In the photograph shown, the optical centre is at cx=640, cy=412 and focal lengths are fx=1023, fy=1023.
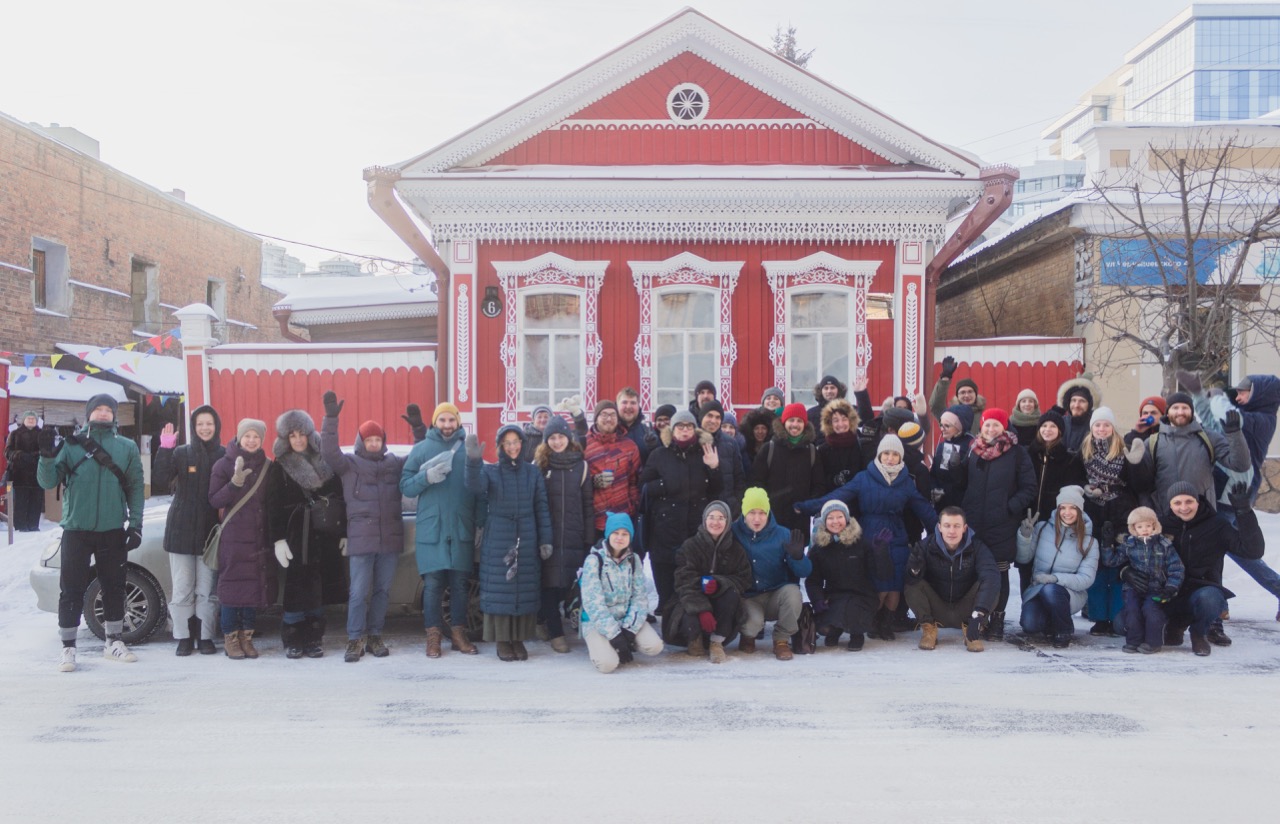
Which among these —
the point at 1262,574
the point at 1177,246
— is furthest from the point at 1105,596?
the point at 1177,246

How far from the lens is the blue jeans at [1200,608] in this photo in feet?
23.3

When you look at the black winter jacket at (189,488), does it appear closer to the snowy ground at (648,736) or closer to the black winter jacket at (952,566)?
the snowy ground at (648,736)

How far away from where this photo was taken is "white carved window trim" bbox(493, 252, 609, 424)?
1267 centimetres

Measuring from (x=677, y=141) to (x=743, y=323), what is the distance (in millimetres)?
2486

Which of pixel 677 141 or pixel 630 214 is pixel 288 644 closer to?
pixel 630 214

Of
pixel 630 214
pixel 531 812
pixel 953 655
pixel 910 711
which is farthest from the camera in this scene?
pixel 630 214

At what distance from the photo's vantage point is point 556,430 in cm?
743

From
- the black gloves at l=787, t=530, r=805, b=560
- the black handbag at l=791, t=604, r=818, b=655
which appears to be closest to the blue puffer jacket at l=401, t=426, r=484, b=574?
the black gloves at l=787, t=530, r=805, b=560

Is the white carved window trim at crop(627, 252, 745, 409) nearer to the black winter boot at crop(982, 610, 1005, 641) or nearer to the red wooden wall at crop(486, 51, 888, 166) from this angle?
the red wooden wall at crop(486, 51, 888, 166)

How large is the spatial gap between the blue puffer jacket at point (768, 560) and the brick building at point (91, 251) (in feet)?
59.6

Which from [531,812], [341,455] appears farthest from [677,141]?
[531,812]

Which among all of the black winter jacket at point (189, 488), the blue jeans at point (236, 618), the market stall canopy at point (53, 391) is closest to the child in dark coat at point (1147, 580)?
the blue jeans at point (236, 618)

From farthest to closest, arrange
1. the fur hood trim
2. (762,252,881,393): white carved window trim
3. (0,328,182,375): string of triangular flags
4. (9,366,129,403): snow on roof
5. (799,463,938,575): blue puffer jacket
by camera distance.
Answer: (0,328,182,375): string of triangular flags, (9,366,129,403): snow on roof, (762,252,881,393): white carved window trim, the fur hood trim, (799,463,938,575): blue puffer jacket

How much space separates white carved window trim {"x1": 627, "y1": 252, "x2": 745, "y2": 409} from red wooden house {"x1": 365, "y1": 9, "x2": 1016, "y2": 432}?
0.02 meters
